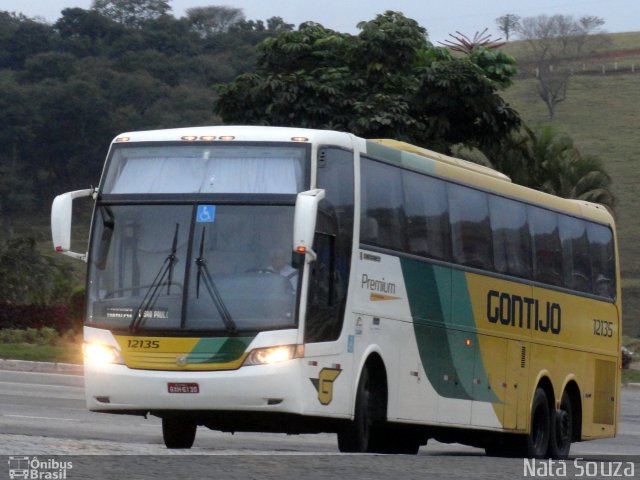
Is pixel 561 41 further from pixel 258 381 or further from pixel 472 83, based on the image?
pixel 258 381

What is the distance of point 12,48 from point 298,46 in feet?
254

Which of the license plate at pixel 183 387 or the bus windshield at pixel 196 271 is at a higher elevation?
the bus windshield at pixel 196 271

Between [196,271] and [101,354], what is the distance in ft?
3.78

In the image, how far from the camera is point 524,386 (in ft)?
55.3

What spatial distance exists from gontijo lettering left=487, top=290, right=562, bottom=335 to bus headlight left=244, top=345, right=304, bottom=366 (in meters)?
4.49

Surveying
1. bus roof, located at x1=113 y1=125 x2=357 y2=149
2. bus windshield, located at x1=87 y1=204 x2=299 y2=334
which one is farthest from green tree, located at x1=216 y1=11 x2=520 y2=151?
bus windshield, located at x1=87 y1=204 x2=299 y2=334

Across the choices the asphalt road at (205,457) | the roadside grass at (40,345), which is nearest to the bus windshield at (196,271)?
the asphalt road at (205,457)

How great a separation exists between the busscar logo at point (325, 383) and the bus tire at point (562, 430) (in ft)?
19.6

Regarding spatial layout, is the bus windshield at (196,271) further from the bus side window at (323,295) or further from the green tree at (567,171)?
the green tree at (567,171)

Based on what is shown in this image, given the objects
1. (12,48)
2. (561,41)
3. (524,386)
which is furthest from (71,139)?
(524,386)

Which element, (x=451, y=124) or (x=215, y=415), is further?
(x=451, y=124)

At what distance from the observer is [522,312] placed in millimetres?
16812

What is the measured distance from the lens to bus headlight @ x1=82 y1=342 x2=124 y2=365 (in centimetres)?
1230

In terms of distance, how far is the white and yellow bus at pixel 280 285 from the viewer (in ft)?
39.5
